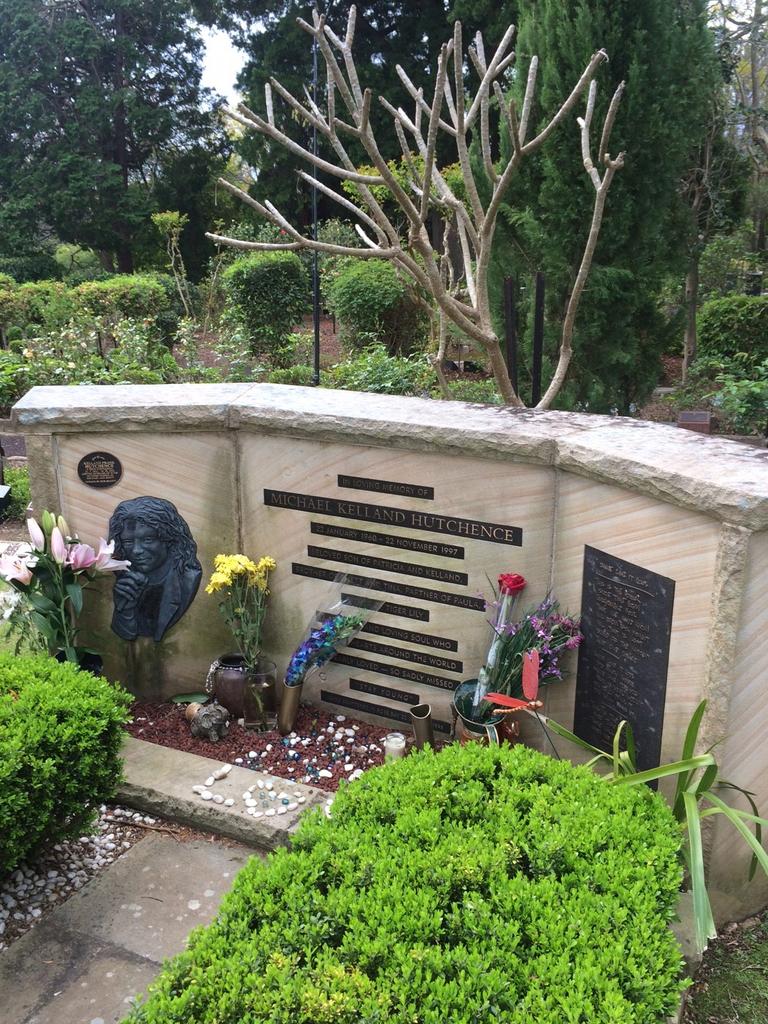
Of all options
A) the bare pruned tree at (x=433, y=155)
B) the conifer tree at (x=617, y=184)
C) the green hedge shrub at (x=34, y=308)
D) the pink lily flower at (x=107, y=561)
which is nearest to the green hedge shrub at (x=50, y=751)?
the pink lily flower at (x=107, y=561)

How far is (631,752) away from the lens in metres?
2.83

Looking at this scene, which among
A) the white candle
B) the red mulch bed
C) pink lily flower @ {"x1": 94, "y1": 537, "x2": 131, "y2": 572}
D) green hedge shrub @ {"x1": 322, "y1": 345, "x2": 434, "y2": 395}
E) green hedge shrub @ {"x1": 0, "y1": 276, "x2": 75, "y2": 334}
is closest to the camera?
the white candle

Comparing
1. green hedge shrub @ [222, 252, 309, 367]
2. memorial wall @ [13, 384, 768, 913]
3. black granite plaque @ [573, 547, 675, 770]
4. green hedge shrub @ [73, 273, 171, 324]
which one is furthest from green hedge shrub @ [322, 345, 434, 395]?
green hedge shrub @ [73, 273, 171, 324]

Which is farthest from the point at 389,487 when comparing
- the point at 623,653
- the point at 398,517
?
the point at 623,653

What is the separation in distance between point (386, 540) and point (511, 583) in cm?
66

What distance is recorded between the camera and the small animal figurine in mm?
3791

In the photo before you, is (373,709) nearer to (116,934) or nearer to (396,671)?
(396,671)

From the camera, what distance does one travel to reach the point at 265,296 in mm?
13766

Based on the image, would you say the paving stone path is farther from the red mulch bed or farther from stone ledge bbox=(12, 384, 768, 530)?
stone ledge bbox=(12, 384, 768, 530)

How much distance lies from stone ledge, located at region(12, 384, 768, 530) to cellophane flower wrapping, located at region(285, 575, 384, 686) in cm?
75

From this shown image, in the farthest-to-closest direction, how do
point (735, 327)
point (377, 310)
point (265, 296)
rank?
point (265, 296)
point (377, 310)
point (735, 327)

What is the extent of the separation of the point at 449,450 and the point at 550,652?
2.98 feet

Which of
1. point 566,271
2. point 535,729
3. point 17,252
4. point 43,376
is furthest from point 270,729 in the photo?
point 17,252

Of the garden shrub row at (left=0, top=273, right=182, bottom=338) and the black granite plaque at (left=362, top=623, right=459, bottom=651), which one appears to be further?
the garden shrub row at (left=0, top=273, right=182, bottom=338)
